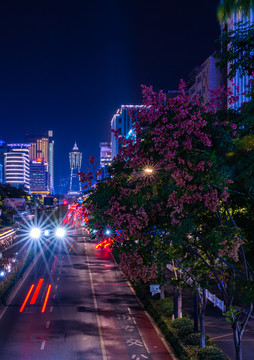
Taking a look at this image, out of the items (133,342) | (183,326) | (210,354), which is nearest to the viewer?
(210,354)

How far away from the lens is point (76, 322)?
28516 mm

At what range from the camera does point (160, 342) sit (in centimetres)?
2519

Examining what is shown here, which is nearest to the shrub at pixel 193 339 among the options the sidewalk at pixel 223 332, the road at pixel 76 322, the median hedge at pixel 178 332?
the median hedge at pixel 178 332

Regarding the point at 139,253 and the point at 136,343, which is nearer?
the point at 139,253

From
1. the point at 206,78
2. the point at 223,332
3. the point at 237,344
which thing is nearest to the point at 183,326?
the point at 223,332

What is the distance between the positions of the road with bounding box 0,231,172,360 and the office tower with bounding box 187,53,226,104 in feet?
225

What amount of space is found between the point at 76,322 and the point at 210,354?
1141 centimetres

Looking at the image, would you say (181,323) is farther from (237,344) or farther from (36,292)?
(36,292)

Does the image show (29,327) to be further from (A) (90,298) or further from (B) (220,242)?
(B) (220,242)

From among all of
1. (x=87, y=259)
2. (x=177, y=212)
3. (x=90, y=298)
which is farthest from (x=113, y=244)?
(x=87, y=259)

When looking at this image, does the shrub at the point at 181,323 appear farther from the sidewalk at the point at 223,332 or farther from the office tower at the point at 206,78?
the office tower at the point at 206,78

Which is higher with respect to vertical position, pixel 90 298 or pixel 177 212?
pixel 177 212

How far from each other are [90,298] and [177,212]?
2706 cm

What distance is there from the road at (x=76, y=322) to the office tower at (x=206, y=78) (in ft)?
225
